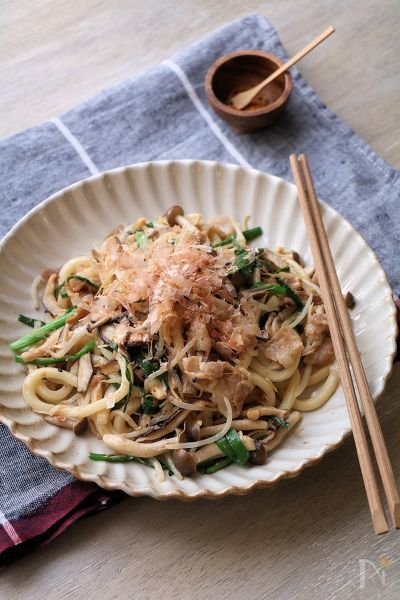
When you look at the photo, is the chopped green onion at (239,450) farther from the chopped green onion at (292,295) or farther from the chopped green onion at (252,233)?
the chopped green onion at (252,233)

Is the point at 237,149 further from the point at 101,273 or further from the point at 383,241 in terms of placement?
the point at 101,273

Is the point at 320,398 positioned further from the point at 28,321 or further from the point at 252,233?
the point at 28,321

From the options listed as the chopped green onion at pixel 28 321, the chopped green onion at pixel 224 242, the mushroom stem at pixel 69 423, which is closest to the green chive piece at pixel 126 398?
the mushroom stem at pixel 69 423

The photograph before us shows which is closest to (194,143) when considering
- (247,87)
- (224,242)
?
(247,87)

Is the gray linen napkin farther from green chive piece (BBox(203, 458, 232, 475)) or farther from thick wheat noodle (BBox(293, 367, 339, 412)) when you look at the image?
green chive piece (BBox(203, 458, 232, 475))

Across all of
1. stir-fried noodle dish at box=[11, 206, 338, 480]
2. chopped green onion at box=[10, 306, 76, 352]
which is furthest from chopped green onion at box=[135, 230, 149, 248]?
chopped green onion at box=[10, 306, 76, 352]
